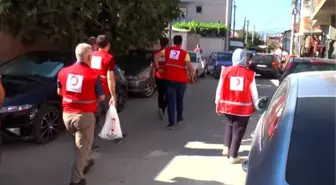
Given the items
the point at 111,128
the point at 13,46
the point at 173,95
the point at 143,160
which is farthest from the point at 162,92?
the point at 13,46

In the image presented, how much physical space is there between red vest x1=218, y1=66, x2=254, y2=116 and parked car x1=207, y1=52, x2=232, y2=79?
16.8 m

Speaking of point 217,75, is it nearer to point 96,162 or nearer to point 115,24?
point 115,24

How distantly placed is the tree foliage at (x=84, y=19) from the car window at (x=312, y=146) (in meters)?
8.07

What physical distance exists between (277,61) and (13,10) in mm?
19115

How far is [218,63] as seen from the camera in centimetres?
2388

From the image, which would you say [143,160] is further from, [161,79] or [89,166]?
[161,79]

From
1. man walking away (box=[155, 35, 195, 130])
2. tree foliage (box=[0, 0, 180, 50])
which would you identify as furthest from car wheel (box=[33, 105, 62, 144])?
tree foliage (box=[0, 0, 180, 50])

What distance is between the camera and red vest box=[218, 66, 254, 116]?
6484mm

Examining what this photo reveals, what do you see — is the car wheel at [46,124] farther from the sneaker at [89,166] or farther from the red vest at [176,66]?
the red vest at [176,66]

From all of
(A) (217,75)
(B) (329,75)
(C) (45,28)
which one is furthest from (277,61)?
(B) (329,75)

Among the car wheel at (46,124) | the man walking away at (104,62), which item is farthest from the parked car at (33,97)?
the man walking away at (104,62)

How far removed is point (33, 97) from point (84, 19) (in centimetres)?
376

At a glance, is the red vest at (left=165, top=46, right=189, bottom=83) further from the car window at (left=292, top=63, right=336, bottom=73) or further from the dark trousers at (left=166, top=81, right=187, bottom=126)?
the car window at (left=292, top=63, right=336, bottom=73)

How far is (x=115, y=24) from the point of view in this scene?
39.9ft
